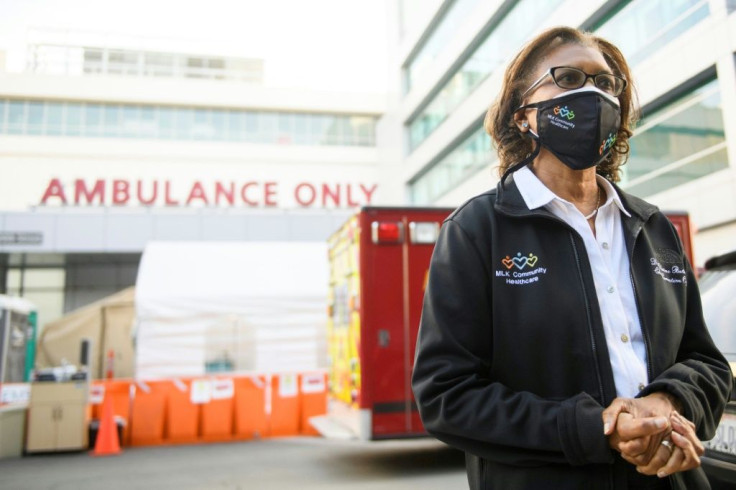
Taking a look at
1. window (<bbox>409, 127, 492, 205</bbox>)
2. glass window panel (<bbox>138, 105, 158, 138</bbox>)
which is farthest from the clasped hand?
glass window panel (<bbox>138, 105, 158, 138</bbox>)

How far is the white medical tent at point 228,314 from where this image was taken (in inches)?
474

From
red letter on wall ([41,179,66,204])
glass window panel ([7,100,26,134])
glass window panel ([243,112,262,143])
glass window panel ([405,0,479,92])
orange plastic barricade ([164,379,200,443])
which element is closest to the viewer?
orange plastic barricade ([164,379,200,443])

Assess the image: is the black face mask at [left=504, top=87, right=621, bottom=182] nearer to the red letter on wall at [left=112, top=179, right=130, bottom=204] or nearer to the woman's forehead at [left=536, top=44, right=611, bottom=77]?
the woman's forehead at [left=536, top=44, right=611, bottom=77]

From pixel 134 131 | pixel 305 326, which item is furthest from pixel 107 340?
pixel 134 131

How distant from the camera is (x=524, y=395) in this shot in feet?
4.80

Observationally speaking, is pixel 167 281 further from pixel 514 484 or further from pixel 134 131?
pixel 134 131

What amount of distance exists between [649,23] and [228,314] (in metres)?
12.5

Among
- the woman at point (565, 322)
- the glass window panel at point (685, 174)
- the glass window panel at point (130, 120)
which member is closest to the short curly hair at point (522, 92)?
the woman at point (565, 322)

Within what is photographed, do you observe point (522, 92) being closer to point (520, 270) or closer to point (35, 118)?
point (520, 270)

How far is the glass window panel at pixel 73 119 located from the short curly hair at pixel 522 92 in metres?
39.1

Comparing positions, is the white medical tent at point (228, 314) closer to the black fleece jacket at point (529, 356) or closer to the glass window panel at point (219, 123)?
the black fleece jacket at point (529, 356)

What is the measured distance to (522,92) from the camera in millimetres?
1859

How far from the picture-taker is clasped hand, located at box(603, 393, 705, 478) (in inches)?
52.6

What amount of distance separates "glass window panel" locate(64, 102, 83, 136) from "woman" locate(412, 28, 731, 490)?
1549 inches
